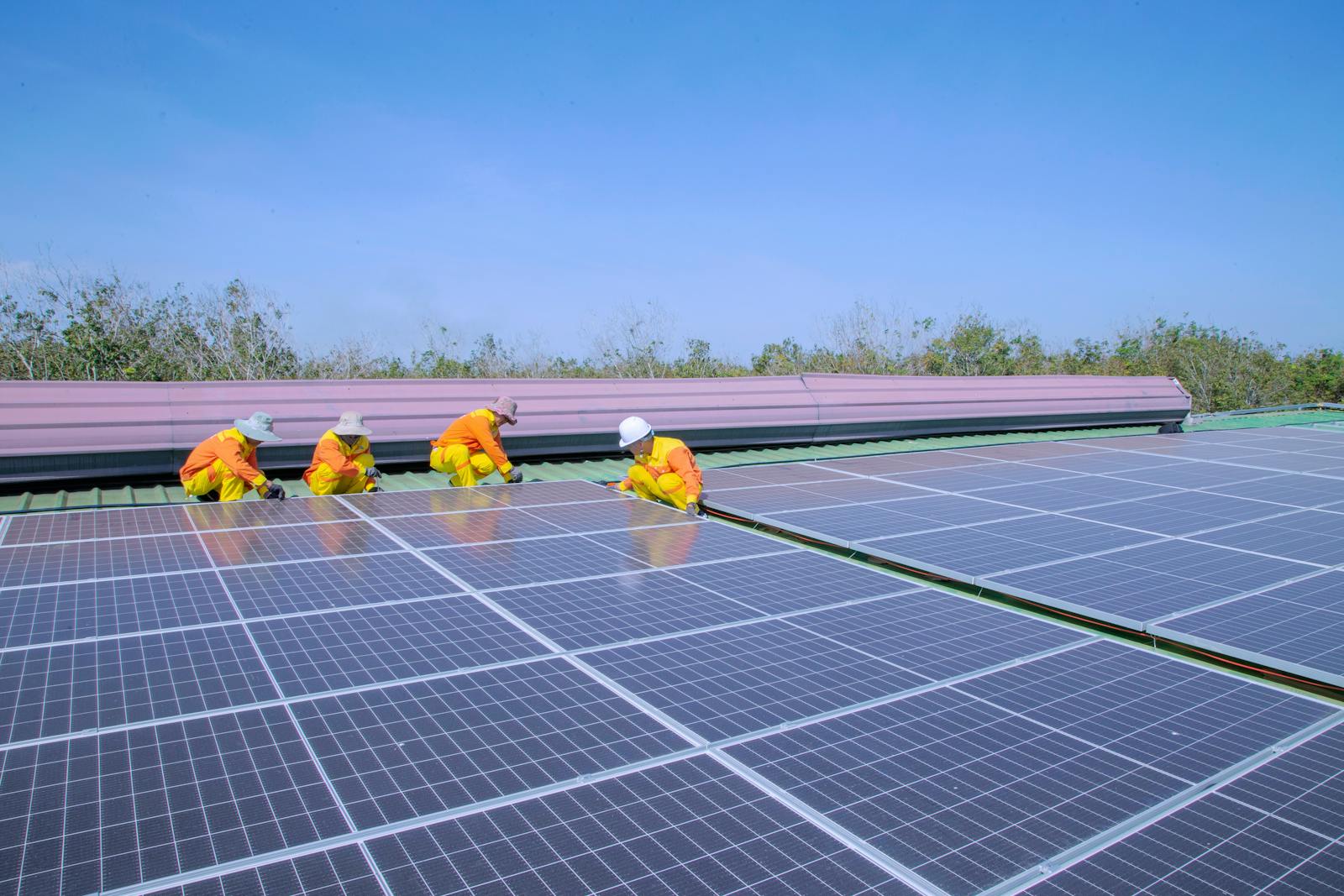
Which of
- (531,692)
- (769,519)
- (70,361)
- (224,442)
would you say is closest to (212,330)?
(70,361)

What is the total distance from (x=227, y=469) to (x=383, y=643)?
215 inches

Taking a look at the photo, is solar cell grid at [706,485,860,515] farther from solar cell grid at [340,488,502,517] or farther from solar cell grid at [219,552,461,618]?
solar cell grid at [219,552,461,618]

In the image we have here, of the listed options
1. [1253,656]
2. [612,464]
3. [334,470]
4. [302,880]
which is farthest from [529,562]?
[612,464]

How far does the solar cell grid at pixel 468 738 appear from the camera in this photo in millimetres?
2900

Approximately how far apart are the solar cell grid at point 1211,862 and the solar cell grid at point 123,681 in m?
3.04

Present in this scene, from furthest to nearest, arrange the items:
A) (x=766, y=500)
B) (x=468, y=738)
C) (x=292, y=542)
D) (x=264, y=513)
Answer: (x=766, y=500), (x=264, y=513), (x=292, y=542), (x=468, y=738)

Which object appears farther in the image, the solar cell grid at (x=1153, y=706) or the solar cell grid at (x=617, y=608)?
the solar cell grid at (x=617, y=608)

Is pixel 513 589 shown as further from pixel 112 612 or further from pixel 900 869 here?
pixel 900 869

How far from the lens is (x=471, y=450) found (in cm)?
1031

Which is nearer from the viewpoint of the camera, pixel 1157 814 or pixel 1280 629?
pixel 1157 814

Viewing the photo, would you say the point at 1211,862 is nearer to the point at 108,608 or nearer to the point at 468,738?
the point at 468,738

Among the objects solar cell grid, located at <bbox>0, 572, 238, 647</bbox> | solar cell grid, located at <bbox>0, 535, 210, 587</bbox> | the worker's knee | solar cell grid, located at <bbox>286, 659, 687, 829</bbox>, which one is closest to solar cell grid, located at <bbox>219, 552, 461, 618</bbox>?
solar cell grid, located at <bbox>0, 572, 238, 647</bbox>

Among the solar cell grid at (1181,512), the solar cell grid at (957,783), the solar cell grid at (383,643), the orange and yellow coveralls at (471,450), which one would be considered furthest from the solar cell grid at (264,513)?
the solar cell grid at (1181,512)

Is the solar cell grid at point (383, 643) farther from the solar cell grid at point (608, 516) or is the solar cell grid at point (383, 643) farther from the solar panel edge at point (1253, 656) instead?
the solar panel edge at point (1253, 656)
